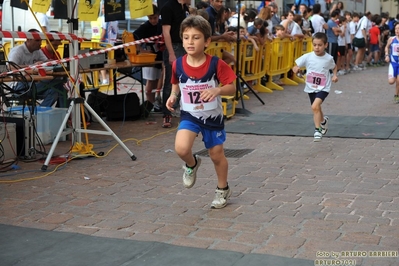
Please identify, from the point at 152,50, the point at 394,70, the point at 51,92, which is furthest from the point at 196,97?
the point at 394,70

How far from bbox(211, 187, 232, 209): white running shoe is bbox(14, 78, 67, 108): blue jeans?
4.19 metres

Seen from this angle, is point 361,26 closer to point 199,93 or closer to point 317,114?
point 317,114

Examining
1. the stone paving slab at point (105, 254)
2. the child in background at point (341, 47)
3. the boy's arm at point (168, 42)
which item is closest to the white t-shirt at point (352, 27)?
the child in background at point (341, 47)

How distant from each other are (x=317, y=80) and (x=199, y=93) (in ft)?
14.3

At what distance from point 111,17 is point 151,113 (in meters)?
2.45

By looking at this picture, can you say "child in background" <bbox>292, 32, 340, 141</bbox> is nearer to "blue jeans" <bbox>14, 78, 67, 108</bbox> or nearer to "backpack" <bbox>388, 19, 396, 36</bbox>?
"blue jeans" <bbox>14, 78, 67, 108</bbox>

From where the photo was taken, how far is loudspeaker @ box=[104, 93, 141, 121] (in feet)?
38.1

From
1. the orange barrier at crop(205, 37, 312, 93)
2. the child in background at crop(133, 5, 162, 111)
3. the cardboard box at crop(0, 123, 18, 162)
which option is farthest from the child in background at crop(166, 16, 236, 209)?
the orange barrier at crop(205, 37, 312, 93)

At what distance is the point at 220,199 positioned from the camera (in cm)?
643

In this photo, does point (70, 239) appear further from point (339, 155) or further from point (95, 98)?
point (95, 98)

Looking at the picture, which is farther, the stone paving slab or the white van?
the white van

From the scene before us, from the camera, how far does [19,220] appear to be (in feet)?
19.8

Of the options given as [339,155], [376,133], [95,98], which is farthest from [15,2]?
[376,133]

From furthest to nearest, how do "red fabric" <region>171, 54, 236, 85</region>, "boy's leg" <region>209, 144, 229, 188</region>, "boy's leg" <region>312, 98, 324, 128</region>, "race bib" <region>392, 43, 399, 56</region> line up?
"race bib" <region>392, 43, 399, 56</region>, "boy's leg" <region>312, 98, 324, 128</region>, "boy's leg" <region>209, 144, 229, 188</region>, "red fabric" <region>171, 54, 236, 85</region>
